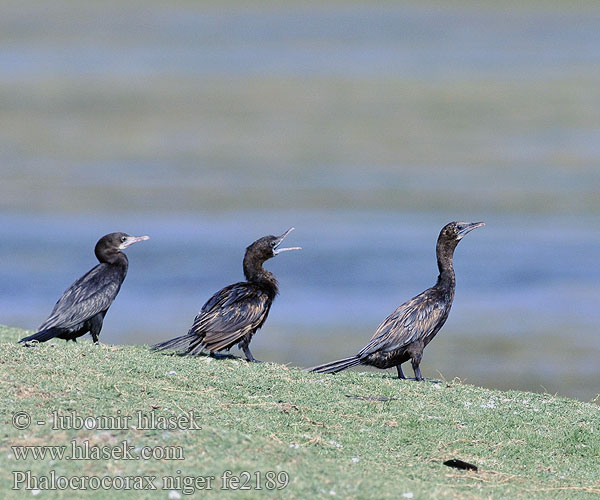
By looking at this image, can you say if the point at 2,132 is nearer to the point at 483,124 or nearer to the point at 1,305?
the point at 483,124

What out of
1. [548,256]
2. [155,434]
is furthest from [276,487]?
[548,256]

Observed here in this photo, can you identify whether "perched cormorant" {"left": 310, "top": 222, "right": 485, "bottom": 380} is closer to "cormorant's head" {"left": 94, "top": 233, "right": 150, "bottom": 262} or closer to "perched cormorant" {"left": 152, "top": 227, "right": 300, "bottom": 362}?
"perched cormorant" {"left": 152, "top": 227, "right": 300, "bottom": 362}

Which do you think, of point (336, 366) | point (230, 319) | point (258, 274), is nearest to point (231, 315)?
point (230, 319)

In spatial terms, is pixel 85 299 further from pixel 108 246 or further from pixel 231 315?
pixel 231 315

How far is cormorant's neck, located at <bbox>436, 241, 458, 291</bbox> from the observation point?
11.0 meters

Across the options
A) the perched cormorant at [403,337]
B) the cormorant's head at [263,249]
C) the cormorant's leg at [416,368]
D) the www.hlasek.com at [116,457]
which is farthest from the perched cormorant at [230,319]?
the www.hlasek.com at [116,457]

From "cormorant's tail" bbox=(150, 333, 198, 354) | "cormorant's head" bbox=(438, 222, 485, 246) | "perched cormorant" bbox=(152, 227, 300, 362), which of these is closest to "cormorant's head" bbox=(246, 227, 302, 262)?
"perched cormorant" bbox=(152, 227, 300, 362)

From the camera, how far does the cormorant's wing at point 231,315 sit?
1048cm

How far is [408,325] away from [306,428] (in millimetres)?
2607

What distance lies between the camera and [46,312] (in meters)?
16.9

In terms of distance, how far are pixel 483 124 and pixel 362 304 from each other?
19943 mm

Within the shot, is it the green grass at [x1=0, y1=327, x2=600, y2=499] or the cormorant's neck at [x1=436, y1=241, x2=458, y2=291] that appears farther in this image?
the cormorant's neck at [x1=436, y1=241, x2=458, y2=291]

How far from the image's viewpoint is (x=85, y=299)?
11.2 metres

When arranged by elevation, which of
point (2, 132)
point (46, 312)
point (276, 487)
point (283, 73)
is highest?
point (283, 73)
